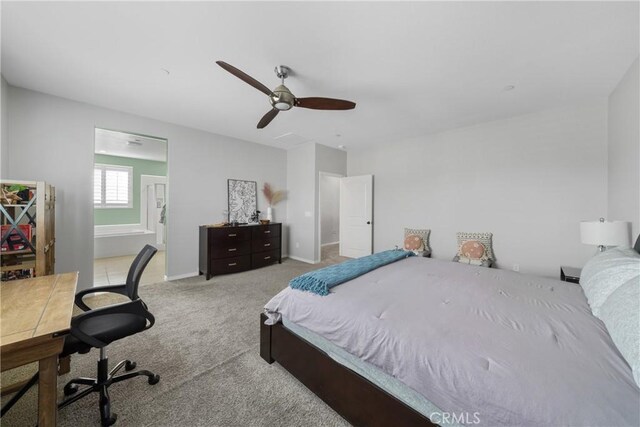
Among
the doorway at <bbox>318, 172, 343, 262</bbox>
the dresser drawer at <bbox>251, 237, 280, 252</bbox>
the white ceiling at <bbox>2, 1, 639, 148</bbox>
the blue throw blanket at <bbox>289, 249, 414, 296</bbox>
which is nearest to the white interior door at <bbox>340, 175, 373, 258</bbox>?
the doorway at <bbox>318, 172, 343, 262</bbox>

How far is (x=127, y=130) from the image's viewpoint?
3.56 m

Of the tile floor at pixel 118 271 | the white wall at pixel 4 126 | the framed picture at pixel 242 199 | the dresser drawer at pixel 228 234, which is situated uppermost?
the white wall at pixel 4 126

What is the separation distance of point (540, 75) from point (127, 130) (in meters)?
5.37

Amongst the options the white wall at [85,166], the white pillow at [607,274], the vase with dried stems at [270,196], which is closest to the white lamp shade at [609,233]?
the white pillow at [607,274]

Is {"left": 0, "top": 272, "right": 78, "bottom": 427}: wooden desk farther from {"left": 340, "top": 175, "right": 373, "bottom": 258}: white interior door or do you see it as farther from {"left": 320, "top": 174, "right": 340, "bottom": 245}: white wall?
{"left": 320, "top": 174, "right": 340, "bottom": 245}: white wall

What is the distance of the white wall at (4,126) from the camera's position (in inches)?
101

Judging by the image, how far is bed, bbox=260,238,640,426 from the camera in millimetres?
871

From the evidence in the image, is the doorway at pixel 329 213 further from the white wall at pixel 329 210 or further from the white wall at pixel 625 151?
the white wall at pixel 625 151

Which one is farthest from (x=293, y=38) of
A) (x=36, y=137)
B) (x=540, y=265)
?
(x=540, y=265)

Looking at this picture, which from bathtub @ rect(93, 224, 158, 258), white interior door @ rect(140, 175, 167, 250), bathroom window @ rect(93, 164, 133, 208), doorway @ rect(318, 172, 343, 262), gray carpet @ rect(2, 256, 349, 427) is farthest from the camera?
doorway @ rect(318, 172, 343, 262)

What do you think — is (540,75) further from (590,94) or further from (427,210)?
(427,210)

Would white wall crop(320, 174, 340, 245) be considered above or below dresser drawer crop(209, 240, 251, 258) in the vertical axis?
above

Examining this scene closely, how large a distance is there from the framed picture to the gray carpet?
226 centimetres

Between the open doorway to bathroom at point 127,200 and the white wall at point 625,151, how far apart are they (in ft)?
22.3
